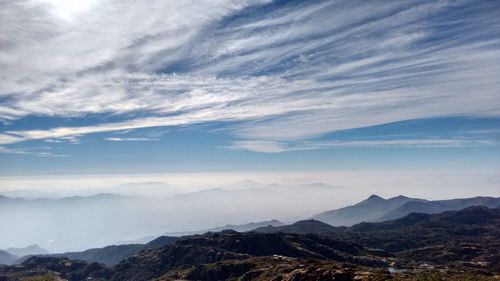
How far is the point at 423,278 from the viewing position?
191250mm

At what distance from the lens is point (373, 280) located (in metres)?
199

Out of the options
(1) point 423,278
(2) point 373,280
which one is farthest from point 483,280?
(2) point 373,280

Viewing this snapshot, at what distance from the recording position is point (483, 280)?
198625 mm

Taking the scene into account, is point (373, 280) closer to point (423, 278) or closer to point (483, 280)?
point (423, 278)

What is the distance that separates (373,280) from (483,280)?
198 ft

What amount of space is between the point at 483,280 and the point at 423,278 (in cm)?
3758

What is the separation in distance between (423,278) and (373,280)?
2545 cm
